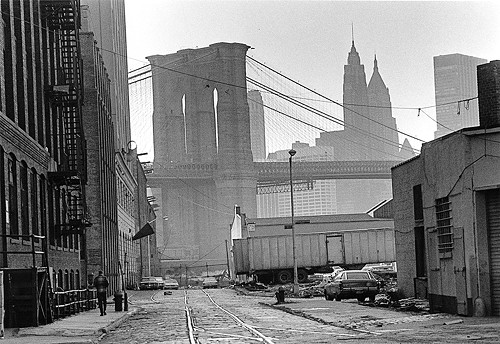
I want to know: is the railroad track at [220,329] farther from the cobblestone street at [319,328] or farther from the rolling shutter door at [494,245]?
the rolling shutter door at [494,245]

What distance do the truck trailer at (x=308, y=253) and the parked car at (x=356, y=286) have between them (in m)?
31.7

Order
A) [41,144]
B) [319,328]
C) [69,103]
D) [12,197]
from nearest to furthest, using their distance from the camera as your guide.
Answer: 1. [319,328]
2. [12,197]
3. [41,144]
4. [69,103]

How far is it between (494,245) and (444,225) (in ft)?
9.82

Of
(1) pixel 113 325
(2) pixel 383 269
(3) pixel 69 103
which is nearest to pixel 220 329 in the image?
(1) pixel 113 325

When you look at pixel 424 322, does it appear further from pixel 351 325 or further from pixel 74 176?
pixel 74 176

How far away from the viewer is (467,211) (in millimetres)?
27078

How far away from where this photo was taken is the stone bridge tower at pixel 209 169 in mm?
158250

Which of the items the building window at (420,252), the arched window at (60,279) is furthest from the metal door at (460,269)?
the arched window at (60,279)

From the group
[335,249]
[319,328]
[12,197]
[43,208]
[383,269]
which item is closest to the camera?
[319,328]

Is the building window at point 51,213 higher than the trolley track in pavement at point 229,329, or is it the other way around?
the building window at point 51,213

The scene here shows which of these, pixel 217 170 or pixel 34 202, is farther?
pixel 217 170

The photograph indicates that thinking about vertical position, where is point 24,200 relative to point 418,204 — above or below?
above

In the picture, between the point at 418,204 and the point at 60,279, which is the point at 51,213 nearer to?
the point at 60,279

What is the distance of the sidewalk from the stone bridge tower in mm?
120020
